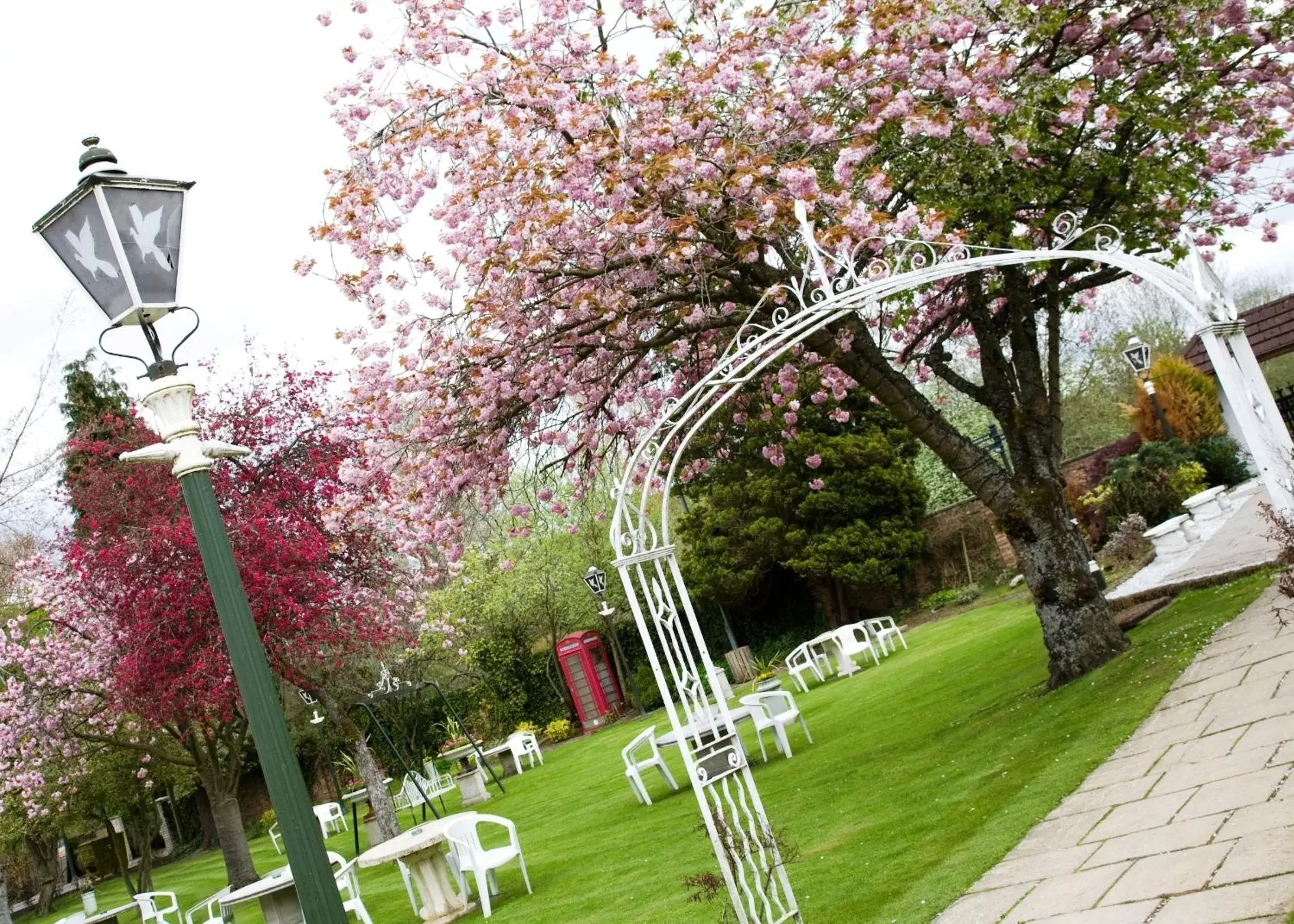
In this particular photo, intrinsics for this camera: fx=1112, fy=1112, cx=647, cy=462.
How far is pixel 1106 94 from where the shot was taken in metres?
8.55

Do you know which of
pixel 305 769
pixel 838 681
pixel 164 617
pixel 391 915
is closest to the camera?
pixel 391 915

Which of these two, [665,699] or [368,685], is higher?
[368,685]

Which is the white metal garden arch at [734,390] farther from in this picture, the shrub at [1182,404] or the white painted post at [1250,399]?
the shrub at [1182,404]

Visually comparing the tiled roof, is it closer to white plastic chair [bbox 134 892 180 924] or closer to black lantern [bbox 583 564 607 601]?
black lantern [bbox 583 564 607 601]

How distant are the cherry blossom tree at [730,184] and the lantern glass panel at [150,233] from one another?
3870 millimetres

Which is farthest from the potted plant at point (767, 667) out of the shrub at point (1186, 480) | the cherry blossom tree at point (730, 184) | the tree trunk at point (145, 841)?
the tree trunk at point (145, 841)

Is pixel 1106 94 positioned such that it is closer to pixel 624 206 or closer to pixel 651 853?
pixel 624 206

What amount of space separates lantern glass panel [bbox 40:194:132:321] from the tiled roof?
2104 centimetres

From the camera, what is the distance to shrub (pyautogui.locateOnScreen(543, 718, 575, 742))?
82.8ft

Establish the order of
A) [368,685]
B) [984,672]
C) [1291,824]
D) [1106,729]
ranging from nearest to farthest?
[1291,824] < [1106,729] < [984,672] < [368,685]

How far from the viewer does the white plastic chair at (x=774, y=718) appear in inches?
440

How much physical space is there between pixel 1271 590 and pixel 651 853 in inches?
216

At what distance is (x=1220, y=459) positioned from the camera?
19.1m

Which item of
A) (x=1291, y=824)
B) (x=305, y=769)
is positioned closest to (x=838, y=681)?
(x=1291, y=824)
